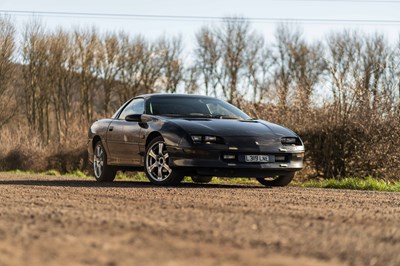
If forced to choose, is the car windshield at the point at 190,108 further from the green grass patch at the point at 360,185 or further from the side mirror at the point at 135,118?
the green grass patch at the point at 360,185

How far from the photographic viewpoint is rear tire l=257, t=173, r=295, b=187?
11.9 m

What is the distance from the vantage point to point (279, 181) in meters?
12.1

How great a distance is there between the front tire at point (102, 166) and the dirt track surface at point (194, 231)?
4.81m

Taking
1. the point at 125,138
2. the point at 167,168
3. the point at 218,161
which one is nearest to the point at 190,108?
the point at 125,138

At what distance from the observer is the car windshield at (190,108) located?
39.5ft

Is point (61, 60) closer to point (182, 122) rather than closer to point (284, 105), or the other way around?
point (284, 105)

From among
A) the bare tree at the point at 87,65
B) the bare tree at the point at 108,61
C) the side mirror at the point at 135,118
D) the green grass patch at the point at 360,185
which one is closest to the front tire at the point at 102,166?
the side mirror at the point at 135,118

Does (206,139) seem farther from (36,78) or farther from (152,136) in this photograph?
(36,78)

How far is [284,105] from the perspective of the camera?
696 inches

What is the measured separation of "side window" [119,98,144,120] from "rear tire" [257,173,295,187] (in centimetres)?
Result: 228

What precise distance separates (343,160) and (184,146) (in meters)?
5.16

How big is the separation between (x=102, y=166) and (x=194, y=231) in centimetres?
812

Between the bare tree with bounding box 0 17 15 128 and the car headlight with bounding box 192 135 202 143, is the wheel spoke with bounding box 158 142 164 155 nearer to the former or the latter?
the car headlight with bounding box 192 135 202 143

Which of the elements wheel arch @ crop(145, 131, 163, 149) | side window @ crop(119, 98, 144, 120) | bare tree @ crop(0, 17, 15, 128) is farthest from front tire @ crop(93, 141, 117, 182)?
bare tree @ crop(0, 17, 15, 128)
